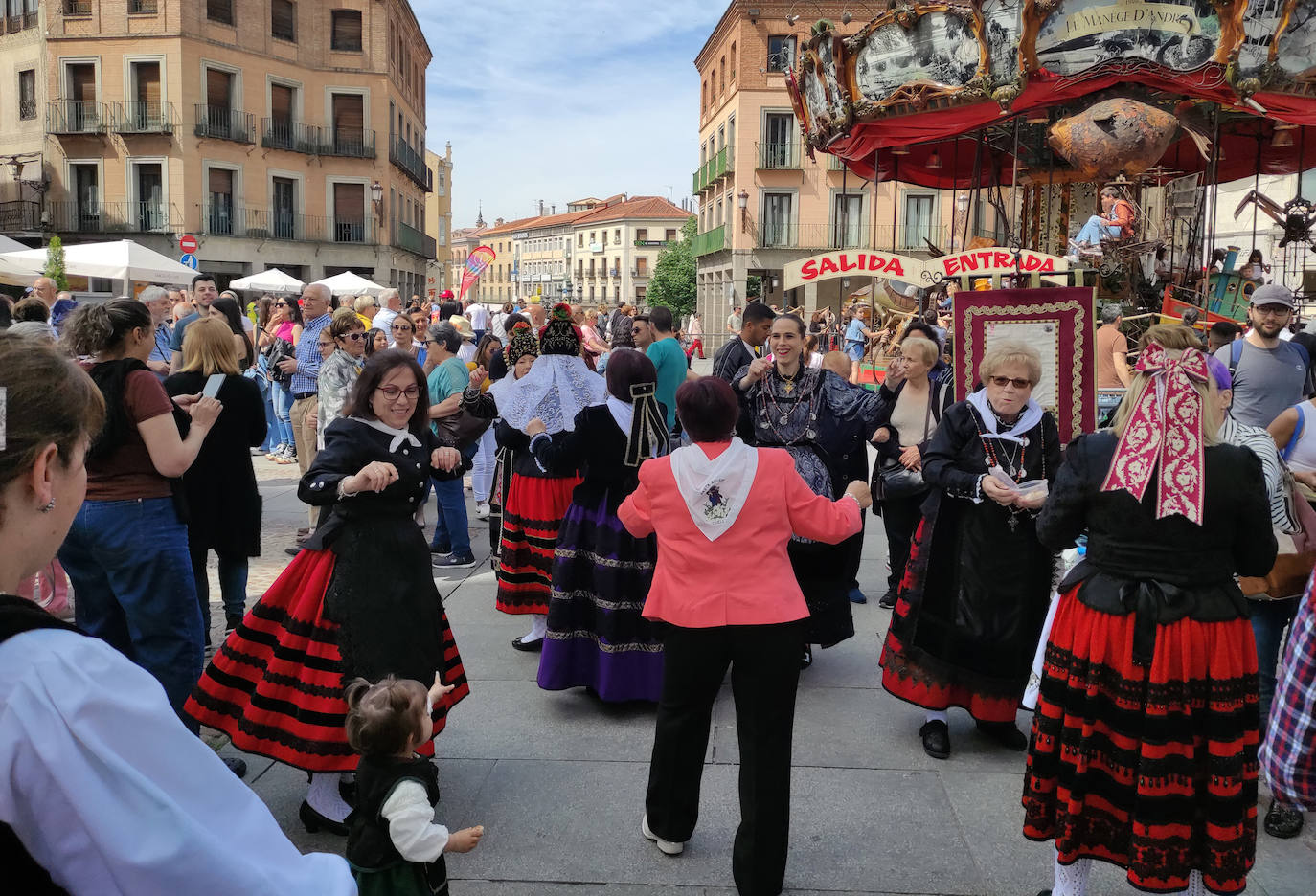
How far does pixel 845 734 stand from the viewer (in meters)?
4.68

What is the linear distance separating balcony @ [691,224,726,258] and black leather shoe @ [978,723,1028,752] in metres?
36.7

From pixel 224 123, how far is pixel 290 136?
2.31 m

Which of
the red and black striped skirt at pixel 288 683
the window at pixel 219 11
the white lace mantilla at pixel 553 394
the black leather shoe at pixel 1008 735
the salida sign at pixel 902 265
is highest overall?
the window at pixel 219 11

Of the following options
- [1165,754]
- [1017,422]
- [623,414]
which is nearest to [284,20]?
[623,414]

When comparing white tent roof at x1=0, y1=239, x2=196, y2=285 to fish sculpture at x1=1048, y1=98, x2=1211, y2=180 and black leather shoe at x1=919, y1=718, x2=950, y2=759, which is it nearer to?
fish sculpture at x1=1048, y1=98, x2=1211, y2=180

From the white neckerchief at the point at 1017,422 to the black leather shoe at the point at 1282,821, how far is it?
5.45ft

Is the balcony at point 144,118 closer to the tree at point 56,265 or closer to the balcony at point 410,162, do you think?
the balcony at point 410,162

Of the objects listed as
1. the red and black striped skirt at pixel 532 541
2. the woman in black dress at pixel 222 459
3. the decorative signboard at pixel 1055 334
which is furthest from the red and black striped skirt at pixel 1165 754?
the woman in black dress at pixel 222 459

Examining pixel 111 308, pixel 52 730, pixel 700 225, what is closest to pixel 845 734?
pixel 111 308

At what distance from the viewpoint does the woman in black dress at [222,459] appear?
4859 mm

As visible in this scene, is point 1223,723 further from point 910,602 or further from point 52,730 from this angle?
point 52,730

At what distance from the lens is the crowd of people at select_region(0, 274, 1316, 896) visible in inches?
115

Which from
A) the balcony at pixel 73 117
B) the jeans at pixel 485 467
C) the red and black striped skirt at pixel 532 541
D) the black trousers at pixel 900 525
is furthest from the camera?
the balcony at pixel 73 117

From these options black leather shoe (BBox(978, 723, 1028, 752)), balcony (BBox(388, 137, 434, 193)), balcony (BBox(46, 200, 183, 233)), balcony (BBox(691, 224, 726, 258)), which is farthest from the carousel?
balcony (BBox(691, 224, 726, 258))
